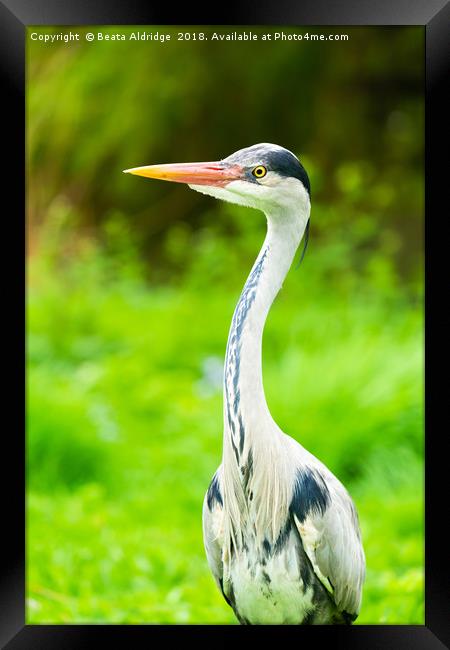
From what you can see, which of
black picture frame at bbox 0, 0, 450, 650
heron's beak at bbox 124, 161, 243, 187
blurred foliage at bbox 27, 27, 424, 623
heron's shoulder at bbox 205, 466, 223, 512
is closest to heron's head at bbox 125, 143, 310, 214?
heron's beak at bbox 124, 161, 243, 187

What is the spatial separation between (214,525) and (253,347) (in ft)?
1.66

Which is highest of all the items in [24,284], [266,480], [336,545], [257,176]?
[257,176]

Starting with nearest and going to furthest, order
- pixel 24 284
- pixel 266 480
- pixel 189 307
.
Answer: pixel 266 480 < pixel 24 284 < pixel 189 307

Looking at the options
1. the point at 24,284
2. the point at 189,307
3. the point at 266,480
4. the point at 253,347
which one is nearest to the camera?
the point at 253,347

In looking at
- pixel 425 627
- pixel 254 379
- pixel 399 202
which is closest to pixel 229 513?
pixel 254 379

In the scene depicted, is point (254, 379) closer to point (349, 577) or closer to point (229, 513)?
point (229, 513)

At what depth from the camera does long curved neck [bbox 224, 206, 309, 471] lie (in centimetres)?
165

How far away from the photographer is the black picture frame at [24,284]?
1.86 meters

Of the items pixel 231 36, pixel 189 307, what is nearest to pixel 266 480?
pixel 231 36

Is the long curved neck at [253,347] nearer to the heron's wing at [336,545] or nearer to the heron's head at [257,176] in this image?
the heron's head at [257,176]

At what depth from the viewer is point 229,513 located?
1.81m

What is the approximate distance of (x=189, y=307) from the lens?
5.40 meters

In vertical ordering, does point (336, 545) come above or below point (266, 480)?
below

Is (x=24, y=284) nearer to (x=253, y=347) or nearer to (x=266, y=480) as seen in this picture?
(x=253, y=347)
